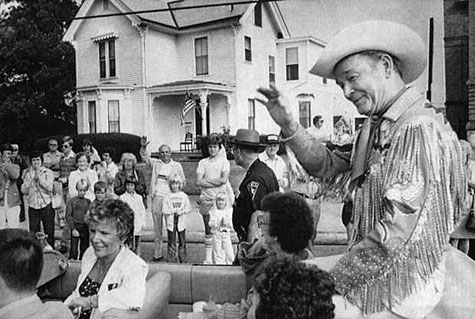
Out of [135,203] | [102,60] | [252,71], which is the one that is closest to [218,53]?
[252,71]

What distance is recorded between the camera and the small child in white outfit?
22.7 feet

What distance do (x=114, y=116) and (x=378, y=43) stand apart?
78.4ft

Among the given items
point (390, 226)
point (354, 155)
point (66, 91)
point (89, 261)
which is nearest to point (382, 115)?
point (354, 155)

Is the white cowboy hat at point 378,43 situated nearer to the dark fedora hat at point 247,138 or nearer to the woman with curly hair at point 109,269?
the woman with curly hair at point 109,269

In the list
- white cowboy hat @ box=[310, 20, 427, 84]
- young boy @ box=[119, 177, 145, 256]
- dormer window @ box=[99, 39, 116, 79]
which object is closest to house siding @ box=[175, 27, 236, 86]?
dormer window @ box=[99, 39, 116, 79]

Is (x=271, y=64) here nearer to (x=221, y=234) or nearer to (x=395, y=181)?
(x=221, y=234)

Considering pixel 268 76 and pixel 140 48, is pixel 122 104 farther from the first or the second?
pixel 268 76

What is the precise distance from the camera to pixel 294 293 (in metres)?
1.44

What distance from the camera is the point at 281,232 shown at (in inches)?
96.8

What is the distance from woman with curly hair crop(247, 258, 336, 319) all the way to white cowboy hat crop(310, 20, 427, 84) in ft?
2.44

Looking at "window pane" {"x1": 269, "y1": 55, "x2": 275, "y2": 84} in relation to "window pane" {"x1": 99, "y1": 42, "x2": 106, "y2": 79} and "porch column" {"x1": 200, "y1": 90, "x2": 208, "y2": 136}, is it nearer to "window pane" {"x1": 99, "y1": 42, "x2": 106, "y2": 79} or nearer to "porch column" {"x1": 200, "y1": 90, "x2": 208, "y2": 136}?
"porch column" {"x1": 200, "y1": 90, "x2": 208, "y2": 136}

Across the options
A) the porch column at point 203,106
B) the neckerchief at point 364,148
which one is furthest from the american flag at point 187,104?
the neckerchief at point 364,148

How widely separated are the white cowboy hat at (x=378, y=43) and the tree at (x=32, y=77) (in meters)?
27.3

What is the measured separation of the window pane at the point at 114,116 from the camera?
24.8 metres
